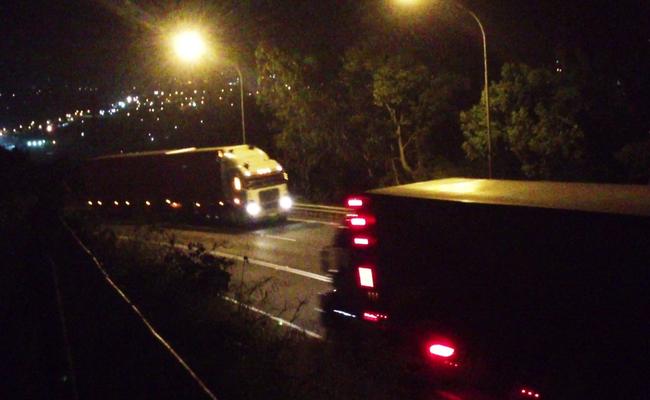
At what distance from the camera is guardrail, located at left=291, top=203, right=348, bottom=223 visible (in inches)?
1199

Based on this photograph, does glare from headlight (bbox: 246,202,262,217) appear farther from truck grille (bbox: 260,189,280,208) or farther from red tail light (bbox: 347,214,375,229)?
red tail light (bbox: 347,214,375,229)

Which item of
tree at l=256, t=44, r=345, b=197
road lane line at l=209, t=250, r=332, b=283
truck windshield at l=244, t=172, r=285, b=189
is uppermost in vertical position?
tree at l=256, t=44, r=345, b=197

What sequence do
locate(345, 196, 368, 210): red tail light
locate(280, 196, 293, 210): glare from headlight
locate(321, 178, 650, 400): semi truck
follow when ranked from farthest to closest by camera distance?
locate(280, 196, 293, 210): glare from headlight
locate(345, 196, 368, 210): red tail light
locate(321, 178, 650, 400): semi truck

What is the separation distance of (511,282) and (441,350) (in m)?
1.01

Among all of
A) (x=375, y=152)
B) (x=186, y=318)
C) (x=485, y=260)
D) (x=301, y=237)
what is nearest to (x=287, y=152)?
(x=375, y=152)

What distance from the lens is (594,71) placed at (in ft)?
90.8

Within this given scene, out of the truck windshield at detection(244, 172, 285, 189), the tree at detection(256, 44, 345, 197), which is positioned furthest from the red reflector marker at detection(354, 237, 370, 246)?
the tree at detection(256, 44, 345, 197)

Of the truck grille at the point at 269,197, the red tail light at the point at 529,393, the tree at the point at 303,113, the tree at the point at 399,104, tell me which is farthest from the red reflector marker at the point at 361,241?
the tree at the point at 303,113

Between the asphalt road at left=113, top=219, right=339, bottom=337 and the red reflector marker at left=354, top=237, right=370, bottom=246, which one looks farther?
the asphalt road at left=113, top=219, right=339, bottom=337

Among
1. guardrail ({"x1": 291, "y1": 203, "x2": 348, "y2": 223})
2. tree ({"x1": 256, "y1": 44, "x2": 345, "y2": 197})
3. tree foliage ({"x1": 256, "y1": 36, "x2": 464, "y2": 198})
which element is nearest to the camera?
guardrail ({"x1": 291, "y1": 203, "x2": 348, "y2": 223})

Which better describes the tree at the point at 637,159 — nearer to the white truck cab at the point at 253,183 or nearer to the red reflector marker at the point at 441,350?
the white truck cab at the point at 253,183

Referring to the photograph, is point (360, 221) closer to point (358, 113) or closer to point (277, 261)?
point (277, 261)

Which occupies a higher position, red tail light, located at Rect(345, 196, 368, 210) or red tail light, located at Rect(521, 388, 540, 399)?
red tail light, located at Rect(345, 196, 368, 210)

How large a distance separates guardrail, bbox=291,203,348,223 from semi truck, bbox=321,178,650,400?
22134 mm
